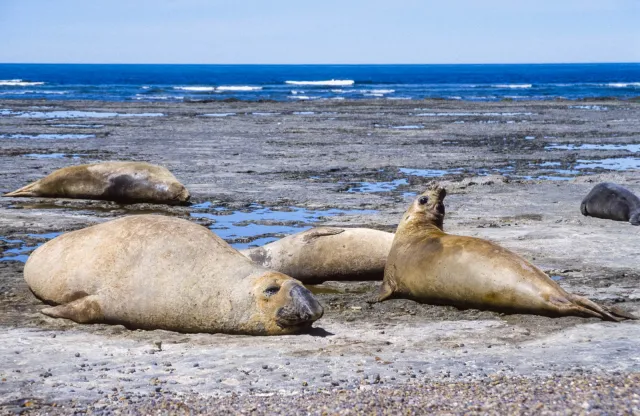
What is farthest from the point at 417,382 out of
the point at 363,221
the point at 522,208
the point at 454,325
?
the point at 522,208

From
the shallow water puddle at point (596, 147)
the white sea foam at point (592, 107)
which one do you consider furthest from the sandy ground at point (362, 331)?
the white sea foam at point (592, 107)

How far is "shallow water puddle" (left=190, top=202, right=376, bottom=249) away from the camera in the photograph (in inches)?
415

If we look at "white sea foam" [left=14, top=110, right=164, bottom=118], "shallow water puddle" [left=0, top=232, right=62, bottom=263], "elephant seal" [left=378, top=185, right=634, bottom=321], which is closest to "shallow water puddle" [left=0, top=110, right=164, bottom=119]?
"white sea foam" [left=14, top=110, right=164, bottom=118]

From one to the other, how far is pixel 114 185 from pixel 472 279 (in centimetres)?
764

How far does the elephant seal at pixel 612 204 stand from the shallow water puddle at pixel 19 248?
6823mm

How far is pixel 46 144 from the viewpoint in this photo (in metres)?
22.9

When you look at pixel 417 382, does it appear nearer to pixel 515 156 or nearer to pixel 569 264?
pixel 569 264

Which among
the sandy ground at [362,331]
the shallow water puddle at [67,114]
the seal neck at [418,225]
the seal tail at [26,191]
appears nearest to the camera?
the sandy ground at [362,331]

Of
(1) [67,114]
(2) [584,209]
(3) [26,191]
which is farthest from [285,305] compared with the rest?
(1) [67,114]

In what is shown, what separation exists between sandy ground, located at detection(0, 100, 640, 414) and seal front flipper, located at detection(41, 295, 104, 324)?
79mm

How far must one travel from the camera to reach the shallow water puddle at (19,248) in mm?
9352

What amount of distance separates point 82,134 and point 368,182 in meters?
13.1

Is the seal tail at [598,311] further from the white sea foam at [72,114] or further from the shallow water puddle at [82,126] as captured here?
the white sea foam at [72,114]

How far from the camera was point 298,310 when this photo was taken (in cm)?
627
